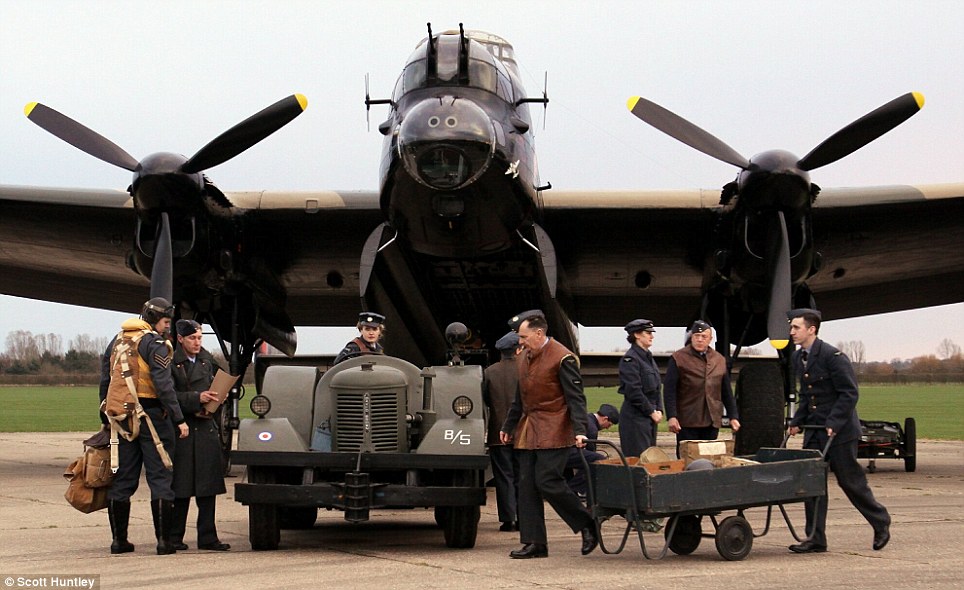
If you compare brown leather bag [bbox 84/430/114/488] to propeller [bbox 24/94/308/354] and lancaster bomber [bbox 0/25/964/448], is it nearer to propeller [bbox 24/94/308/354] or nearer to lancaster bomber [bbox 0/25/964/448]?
lancaster bomber [bbox 0/25/964/448]

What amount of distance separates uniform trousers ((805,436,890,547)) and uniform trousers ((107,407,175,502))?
4646 millimetres

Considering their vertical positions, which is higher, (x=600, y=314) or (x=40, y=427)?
(x=600, y=314)

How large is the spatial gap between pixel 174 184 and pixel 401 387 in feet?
22.9

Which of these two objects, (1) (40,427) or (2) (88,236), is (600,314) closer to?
(2) (88,236)

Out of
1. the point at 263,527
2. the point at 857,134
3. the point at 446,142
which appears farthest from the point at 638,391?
the point at 857,134

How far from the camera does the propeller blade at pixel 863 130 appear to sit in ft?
46.6

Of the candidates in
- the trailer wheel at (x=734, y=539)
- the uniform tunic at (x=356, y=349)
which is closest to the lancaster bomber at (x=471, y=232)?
the uniform tunic at (x=356, y=349)

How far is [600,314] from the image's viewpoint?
2058 cm

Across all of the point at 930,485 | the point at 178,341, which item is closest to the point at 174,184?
the point at 178,341

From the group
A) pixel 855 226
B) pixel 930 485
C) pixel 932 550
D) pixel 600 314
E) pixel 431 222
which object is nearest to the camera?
pixel 932 550

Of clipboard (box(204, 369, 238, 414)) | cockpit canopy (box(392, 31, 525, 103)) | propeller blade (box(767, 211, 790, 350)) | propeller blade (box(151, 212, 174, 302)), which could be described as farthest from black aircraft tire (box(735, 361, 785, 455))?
clipboard (box(204, 369, 238, 414))

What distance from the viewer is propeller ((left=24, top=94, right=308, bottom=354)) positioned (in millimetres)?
14125

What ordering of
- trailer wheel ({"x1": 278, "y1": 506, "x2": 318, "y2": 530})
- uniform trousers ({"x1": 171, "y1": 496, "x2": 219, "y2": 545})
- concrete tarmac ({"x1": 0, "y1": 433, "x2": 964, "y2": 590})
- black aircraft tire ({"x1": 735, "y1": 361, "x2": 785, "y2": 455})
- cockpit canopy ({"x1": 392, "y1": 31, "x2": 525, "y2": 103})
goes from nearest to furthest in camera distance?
concrete tarmac ({"x1": 0, "y1": 433, "x2": 964, "y2": 590})
uniform trousers ({"x1": 171, "y1": 496, "x2": 219, "y2": 545})
trailer wheel ({"x1": 278, "y1": 506, "x2": 318, "y2": 530})
cockpit canopy ({"x1": 392, "y1": 31, "x2": 525, "y2": 103})
black aircraft tire ({"x1": 735, "y1": 361, "x2": 785, "y2": 455})

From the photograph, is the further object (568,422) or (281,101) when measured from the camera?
(281,101)
